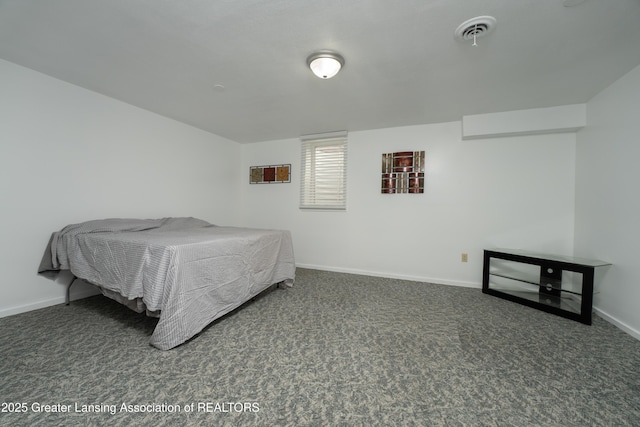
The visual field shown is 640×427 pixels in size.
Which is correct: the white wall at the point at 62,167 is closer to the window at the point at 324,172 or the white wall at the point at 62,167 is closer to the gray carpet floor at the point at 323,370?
the gray carpet floor at the point at 323,370

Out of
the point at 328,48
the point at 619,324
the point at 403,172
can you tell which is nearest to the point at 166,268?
the point at 328,48

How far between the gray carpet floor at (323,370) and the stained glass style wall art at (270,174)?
93.6 inches

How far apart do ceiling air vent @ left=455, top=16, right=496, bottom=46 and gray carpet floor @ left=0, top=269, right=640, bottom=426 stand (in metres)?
2.09

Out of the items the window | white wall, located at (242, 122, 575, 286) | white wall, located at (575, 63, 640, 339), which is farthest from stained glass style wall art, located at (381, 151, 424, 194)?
white wall, located at (575, 63, 640, 339)

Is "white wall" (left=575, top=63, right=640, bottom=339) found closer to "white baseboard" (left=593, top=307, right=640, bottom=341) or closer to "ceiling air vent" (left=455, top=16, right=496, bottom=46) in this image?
"white baseboard" (left=593, top=307, right=640, bottom=341)

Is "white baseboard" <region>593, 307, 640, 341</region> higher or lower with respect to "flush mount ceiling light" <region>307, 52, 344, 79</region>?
lower

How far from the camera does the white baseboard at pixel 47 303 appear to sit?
1979mm

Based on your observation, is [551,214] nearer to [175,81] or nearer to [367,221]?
[367,221]

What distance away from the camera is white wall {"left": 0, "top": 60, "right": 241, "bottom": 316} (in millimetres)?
1979

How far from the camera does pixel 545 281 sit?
249 cm

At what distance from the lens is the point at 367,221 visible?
3.49m

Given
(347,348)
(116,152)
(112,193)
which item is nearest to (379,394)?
(347,348)

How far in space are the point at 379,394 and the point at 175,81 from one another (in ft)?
9.53

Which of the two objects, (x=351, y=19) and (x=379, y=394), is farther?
(x=351, y=19)
